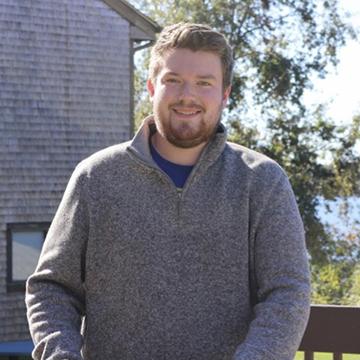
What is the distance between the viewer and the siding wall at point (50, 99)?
14.6 metres

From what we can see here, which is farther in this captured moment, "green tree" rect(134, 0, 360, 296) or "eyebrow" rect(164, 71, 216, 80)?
"green tree" rect(134, 0, 360, 296)

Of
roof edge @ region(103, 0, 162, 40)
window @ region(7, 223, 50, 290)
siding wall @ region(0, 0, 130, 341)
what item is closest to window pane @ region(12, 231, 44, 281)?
window @ region(7, 223, 50, 290)

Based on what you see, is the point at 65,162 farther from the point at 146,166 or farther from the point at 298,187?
the point at 146,166

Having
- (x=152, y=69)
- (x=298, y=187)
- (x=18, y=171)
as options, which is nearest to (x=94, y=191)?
(x=152, y=69)

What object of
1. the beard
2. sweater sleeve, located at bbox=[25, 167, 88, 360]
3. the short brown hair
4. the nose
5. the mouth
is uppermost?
the short brown hair

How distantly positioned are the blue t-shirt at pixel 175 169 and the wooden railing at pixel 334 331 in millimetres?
921

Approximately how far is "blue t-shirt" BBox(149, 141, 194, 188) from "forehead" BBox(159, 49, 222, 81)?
0.25 m

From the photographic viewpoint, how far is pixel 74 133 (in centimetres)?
1536

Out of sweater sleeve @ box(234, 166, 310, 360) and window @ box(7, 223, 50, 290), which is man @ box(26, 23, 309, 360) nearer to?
sweater sleeve @ box(234, 166, 310, 360)

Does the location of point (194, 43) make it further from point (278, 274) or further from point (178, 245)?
point (278, 274)

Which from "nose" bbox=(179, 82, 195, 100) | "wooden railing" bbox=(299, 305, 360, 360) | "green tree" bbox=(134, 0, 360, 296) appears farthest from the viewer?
"green tree" bbox=(134, 0, 360, 296)

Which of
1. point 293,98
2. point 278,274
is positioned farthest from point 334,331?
point 293,98

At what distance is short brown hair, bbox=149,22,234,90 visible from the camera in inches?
107

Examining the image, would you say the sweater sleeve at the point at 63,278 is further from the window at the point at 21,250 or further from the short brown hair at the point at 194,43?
the window at the point at 21,250
